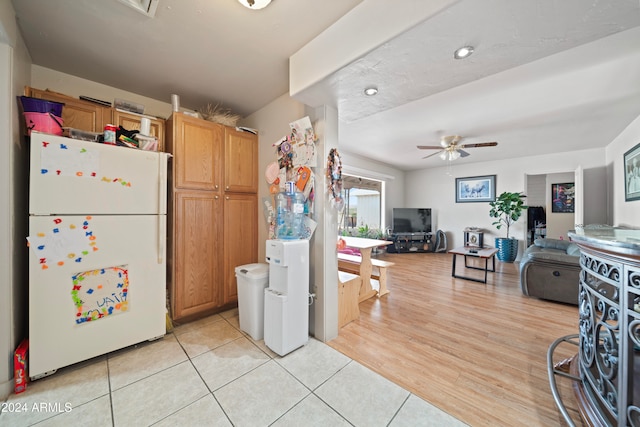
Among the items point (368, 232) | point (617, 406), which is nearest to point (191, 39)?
point (617, 406)

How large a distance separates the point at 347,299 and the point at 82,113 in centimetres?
294

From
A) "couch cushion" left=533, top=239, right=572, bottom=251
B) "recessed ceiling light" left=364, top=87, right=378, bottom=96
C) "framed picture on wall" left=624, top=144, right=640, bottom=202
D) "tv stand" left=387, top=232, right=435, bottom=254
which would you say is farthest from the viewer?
"tv stand" left=387, top=232, right=435, bottom=254

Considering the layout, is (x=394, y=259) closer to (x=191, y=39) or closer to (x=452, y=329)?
(x=452, y=329)

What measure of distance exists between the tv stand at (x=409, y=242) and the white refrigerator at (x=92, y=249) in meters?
5.48

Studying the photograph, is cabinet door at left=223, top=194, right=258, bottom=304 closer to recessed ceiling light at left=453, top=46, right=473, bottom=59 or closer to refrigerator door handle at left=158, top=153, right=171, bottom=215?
refrigerator door handle at left=158, top=153, right=171, bottom=215

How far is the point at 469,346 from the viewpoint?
6.42ft

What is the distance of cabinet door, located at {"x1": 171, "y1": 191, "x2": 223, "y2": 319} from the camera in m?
2.12

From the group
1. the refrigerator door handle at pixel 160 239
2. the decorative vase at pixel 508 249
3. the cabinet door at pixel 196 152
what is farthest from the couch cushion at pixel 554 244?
the refrigerator door handle at pixel 160 239

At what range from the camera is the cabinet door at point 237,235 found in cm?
245

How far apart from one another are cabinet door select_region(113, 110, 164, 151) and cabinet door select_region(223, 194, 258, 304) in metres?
0.88

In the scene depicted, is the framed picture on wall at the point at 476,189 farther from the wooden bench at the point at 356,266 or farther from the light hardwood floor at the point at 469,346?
the wooden bench at the point at 356,266

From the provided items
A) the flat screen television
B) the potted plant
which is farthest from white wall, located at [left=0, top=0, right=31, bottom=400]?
the potted plant

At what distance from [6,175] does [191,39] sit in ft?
4.75

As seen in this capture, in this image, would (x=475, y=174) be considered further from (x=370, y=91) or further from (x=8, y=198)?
(x=8, y=198)
